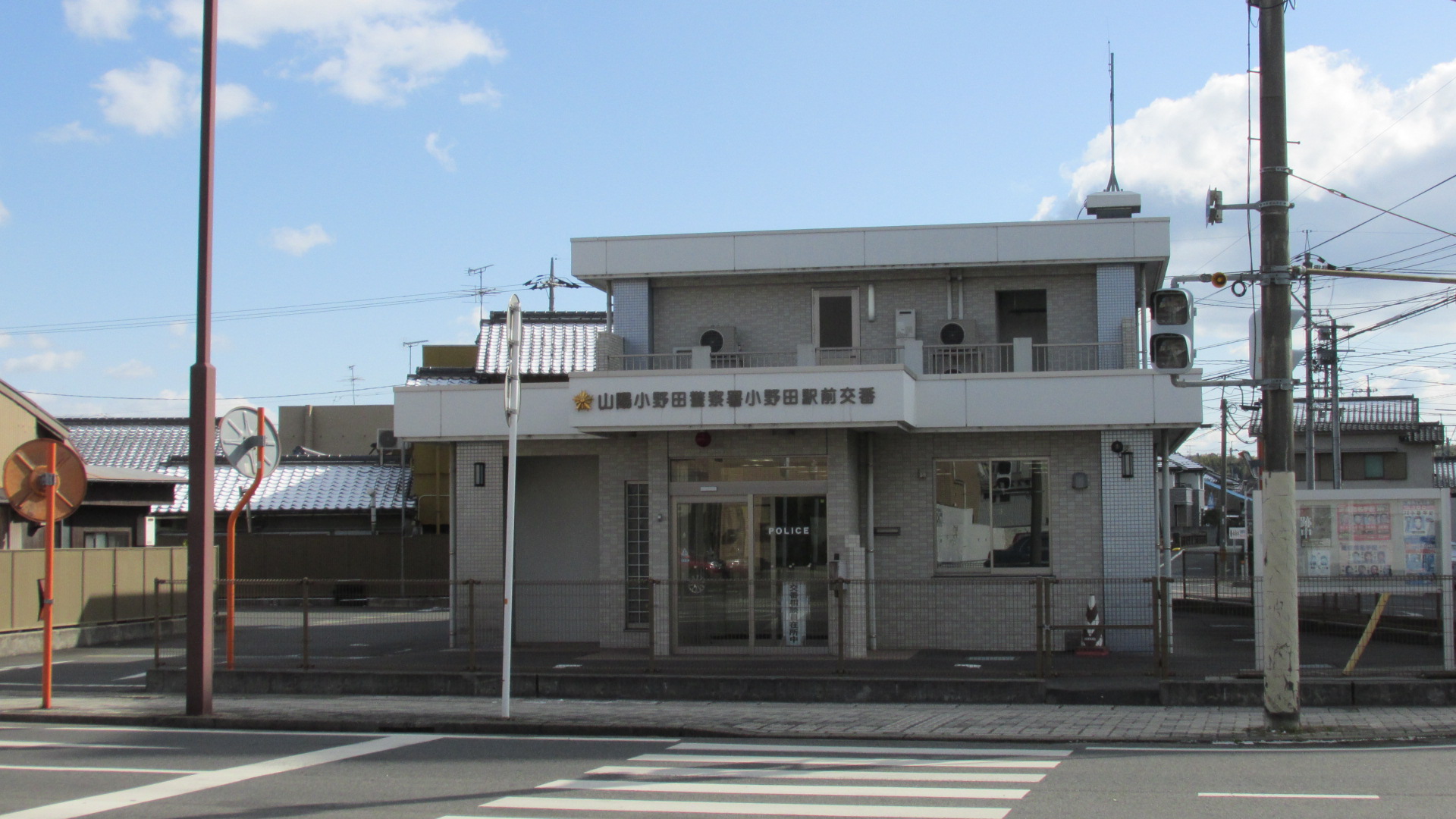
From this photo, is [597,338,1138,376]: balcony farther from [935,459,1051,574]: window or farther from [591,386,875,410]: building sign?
[935,459,1051,574]: window

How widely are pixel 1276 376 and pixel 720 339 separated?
34.8ft

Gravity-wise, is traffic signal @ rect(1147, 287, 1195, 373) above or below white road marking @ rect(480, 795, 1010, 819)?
above

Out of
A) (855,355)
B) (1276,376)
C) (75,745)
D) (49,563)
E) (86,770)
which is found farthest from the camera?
(855,355)

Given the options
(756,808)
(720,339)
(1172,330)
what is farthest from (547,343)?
(756,808)

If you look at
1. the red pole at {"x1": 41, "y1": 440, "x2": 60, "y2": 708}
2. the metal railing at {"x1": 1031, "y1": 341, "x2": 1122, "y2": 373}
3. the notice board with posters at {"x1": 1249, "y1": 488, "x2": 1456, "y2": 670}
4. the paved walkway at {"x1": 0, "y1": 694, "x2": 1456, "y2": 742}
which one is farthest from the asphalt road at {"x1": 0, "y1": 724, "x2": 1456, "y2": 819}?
the metal railing at {"x1": 1031, "y1": 341, "x2": 1122, "y2": 373}

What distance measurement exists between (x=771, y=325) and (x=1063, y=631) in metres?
6.89

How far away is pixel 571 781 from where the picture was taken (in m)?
10.2

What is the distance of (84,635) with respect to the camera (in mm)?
24672

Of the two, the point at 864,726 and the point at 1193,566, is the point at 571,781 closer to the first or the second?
the point at 864,726

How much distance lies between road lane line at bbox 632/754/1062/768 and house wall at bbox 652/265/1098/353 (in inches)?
415

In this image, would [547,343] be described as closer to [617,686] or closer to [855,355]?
[855,355]

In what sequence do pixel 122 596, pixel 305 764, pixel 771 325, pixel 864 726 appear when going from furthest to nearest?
pixel 122 596
pixel 771 325
pixel 864 726
pixel 305 764

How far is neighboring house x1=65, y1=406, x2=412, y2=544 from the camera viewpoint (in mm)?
41375

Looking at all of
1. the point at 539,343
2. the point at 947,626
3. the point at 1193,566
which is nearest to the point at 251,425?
the point at 947,626
